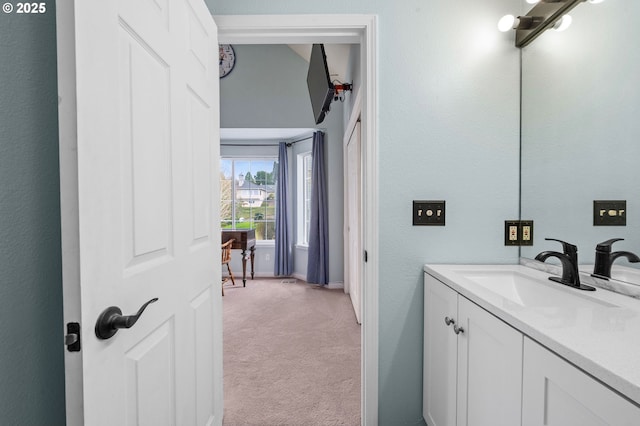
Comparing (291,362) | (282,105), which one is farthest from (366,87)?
(282,105)

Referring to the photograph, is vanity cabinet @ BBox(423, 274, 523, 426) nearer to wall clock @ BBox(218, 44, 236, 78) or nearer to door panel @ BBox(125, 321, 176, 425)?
door panel @ BBox(125, 321, 176, 425)

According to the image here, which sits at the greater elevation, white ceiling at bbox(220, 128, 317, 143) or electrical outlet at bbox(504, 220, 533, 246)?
white ceiling at bbox(220, 128, 317, 143)

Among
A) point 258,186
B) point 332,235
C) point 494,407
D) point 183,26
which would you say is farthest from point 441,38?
point 258,186

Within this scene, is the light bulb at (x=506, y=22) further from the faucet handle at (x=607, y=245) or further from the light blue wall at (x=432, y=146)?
the faucet handle at (x=607, y=245)

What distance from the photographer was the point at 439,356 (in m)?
1.32

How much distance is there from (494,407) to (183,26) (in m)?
1.56

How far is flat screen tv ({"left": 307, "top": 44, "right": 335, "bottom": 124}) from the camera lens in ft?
9.06

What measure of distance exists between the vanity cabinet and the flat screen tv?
1.99 metres

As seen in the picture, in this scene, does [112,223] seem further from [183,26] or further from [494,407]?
[494,407]

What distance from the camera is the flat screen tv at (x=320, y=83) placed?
109 inches

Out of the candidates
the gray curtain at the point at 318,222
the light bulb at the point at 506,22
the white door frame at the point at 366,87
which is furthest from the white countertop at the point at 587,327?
the gray curtain at the point at 318,222

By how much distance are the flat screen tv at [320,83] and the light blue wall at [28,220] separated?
220cm

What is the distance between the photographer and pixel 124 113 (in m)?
0.77

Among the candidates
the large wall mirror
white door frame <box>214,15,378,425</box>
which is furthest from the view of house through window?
the large wall mirror
